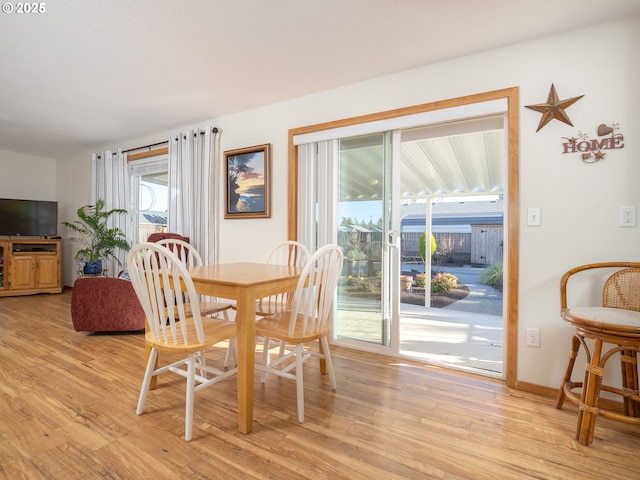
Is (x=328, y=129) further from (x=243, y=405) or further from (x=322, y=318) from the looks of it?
(x=243, y=405)

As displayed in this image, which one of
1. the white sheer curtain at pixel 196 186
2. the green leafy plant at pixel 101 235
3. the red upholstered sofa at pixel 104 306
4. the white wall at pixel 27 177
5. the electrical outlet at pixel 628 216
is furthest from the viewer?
the white wall at pixel 27 177

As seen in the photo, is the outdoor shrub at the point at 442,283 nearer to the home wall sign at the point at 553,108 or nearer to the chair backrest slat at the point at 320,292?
the home wall sign at the point at 553,108

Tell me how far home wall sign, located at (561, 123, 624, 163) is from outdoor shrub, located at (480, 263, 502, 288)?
466 centimetres

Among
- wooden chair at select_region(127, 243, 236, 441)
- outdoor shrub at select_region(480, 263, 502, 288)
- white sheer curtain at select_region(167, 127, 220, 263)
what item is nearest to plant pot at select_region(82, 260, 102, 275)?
white sheer curtain at select_region(167, 127, 220, 263)

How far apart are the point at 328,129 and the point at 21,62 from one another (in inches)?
95.2

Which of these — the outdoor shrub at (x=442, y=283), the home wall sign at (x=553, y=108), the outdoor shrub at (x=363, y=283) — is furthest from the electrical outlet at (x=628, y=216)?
the outdoor shrub at (x=442, y=283)

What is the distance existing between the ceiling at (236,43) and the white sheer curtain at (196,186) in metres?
0.54

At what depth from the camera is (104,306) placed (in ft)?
10.2

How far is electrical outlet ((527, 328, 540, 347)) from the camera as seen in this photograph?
2.07 metres

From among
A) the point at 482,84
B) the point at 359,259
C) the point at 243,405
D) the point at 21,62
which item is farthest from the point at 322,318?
the point at 21,62

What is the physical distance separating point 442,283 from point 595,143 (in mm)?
4569

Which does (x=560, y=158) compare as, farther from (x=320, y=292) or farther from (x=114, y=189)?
(x=114, y=189)

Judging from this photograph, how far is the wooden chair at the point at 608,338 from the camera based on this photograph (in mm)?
1441

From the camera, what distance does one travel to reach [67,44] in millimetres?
2189
